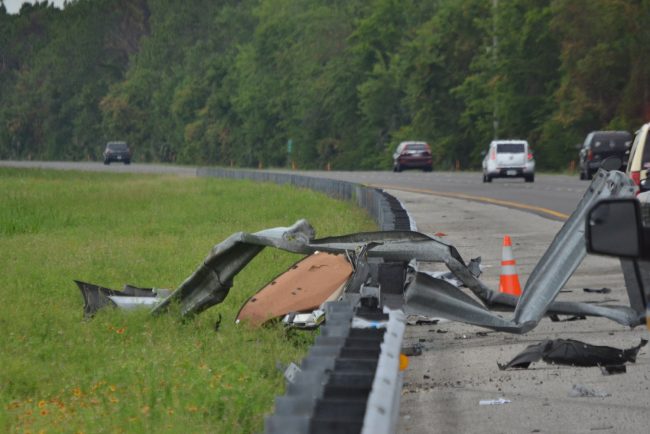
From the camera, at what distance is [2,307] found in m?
13.7

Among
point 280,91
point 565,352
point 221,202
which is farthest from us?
point 280,91

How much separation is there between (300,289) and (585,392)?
3708 mm

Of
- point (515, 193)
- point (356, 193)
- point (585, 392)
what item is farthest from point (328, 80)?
point (585, 392)

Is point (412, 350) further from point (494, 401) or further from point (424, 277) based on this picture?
point (494, 401)

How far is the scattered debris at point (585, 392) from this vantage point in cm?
Answer: 861

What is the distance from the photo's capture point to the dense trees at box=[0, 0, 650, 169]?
76062 millimetres

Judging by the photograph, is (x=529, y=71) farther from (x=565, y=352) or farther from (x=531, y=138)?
(x=565, y=352)

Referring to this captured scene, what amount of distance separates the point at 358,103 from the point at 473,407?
333ft

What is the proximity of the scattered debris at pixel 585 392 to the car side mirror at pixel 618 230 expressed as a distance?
14.3 ft

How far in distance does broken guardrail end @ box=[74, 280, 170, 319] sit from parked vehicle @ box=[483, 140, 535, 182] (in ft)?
138

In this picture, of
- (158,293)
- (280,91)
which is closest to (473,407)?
(158,293)

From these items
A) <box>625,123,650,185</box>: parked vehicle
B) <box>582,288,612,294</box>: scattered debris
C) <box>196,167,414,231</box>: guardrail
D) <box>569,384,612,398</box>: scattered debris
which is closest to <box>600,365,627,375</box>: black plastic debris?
<box>569,384,612,398</box>: scattered debris

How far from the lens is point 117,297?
13.1 metres

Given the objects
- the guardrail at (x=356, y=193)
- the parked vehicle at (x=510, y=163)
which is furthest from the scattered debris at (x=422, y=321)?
the parked vehicle at (x=510, y=163)
